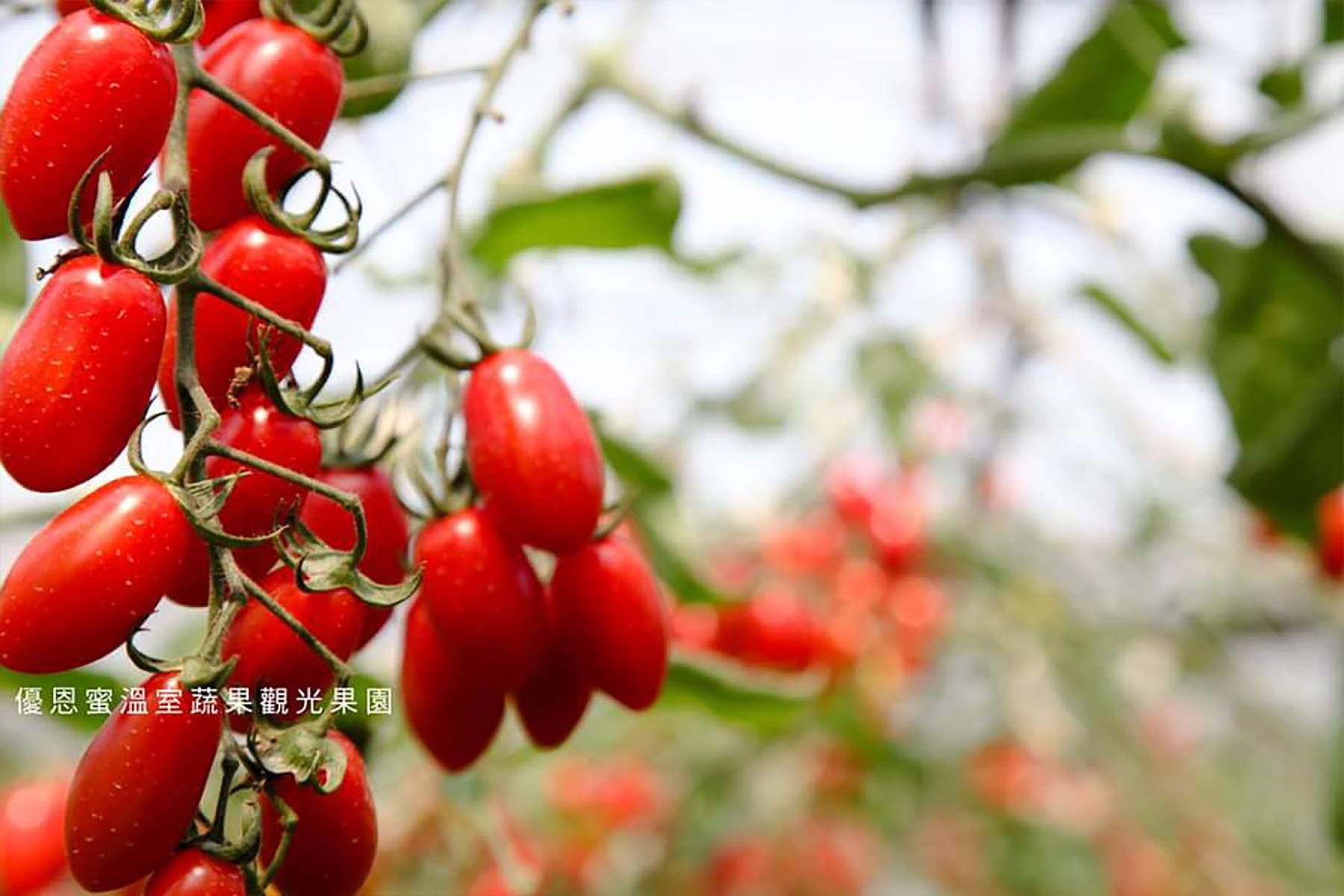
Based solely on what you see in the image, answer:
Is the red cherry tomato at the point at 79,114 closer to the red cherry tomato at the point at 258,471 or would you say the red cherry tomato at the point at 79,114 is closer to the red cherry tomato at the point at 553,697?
the red cherry tomato at the point at 258,471

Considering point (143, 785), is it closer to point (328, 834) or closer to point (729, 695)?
point (328, 834)

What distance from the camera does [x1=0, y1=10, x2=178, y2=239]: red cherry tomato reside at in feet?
1.23

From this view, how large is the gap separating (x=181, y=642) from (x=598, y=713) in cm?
73

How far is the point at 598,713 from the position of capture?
6.08 feet

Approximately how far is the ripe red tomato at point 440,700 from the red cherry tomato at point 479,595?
0.02 meters

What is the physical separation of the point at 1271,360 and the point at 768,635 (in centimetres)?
48

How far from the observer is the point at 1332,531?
1.07 m

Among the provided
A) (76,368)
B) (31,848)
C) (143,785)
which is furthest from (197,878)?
(31,848)

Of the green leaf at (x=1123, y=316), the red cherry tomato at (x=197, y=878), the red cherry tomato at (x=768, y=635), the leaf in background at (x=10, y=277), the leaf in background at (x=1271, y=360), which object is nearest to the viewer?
the red cherry tomato at (x=197, y=878)

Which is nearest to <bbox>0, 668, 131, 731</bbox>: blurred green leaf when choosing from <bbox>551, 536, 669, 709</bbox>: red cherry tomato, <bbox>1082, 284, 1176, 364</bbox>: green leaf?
<bbox>551, 536, 669, 709</bbox>: red cherry tomato

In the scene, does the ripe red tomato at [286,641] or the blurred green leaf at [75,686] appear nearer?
the ripe red tomato at [286,641]

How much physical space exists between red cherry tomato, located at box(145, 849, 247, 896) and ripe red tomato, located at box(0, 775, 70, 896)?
1.93ft

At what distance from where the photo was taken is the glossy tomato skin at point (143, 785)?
0.35m

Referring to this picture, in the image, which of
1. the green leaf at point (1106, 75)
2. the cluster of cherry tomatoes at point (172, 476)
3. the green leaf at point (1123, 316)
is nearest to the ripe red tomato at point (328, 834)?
the cluster of cherry tomatoes at point (172, 476)
